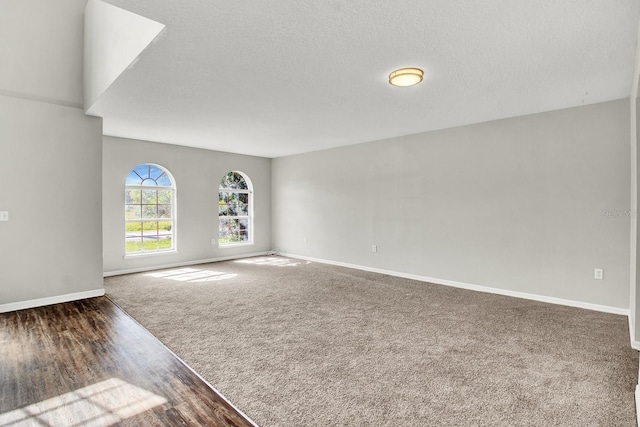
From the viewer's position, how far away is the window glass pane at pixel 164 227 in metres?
6.14

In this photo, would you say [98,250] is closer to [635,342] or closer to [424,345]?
[424,345]

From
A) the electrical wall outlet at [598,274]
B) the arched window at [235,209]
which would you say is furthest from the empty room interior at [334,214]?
the arched window at [235,209]

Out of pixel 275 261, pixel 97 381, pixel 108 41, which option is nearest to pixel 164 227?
pixel 275 261

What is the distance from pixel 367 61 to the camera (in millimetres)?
2650

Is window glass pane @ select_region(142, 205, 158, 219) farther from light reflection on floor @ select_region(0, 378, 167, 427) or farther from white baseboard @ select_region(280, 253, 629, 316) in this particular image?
light reflection on floor @ select_region(0, 378, 167, 427)

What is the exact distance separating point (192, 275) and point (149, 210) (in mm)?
1598

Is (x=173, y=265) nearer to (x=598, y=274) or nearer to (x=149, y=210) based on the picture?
(x=149, y=210)

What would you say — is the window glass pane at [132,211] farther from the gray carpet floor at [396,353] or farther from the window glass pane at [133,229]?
the gray carpet floor at [396,353]

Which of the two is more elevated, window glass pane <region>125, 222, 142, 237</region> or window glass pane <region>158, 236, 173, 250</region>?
window glass pane <region>125, 222, 142, 237</region>

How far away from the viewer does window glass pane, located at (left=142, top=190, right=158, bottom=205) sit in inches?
233

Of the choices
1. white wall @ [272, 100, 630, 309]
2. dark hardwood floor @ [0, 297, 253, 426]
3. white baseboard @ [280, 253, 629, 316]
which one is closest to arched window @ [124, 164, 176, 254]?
dark hardwood floor @ [0, 297, 253, 426]

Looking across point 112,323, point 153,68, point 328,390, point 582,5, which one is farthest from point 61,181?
point 582,5

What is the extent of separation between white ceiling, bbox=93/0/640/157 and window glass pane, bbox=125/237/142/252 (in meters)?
2.23

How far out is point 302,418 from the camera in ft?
5.83
